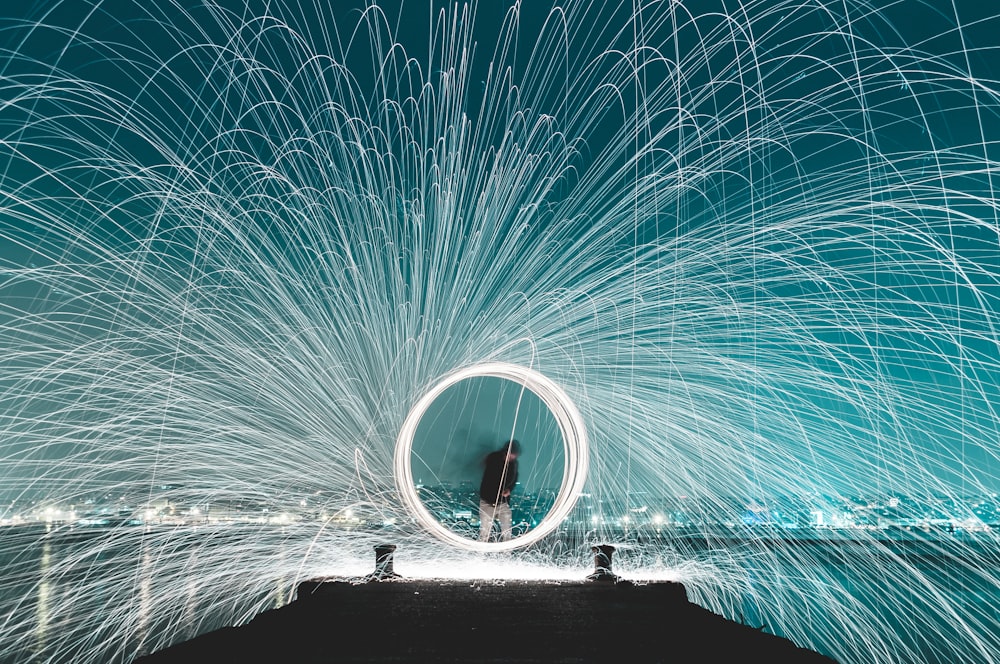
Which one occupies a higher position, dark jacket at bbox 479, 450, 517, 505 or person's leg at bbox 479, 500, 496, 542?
dark jacket at bbox 479, 450, 517, 505

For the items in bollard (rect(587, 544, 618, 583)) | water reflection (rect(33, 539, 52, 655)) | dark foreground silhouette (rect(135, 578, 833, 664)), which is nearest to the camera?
dark foreground silhouette (rect(135, 578, 833, 664))

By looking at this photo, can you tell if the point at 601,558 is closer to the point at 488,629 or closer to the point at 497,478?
the point at 497,478

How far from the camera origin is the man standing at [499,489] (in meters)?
8.92

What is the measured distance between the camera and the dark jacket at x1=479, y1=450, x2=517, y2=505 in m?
8.93

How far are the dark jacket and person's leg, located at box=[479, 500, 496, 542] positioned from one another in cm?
7

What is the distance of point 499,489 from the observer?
8898 mm

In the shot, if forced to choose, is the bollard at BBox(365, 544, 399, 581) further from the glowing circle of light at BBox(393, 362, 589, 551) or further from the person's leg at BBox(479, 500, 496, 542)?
the person's leg at BBox(479, 500, 496, 542)

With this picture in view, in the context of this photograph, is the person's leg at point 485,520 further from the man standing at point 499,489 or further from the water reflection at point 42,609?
the water reflection at point 42,609

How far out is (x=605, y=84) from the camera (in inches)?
343

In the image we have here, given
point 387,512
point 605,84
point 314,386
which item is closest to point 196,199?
point 314,386

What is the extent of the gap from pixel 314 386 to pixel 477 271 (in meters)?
2.81

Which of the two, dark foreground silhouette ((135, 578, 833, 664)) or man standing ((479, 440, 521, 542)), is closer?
dark foreground silhouette ((135, 578, 833, 664))

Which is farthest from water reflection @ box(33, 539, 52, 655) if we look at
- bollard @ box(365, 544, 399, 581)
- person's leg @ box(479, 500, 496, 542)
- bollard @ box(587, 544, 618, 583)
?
bollard @ box(587, 544, 618, 583)

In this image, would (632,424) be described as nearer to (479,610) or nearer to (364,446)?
(364,446)
